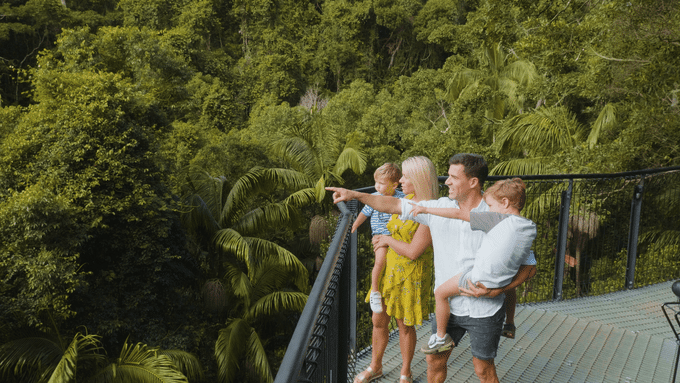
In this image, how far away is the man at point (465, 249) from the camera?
2.39 m

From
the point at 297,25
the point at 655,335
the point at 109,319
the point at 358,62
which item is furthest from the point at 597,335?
the point at 297,25

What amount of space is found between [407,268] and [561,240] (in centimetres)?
271

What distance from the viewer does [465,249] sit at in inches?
96.0

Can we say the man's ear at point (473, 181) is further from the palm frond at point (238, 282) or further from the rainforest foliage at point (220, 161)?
the palm frond at point (238, 282)

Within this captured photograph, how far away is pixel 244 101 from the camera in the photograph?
99.2ft

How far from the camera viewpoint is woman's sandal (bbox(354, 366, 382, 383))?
3.12m

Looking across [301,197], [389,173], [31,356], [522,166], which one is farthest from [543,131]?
[31,356]

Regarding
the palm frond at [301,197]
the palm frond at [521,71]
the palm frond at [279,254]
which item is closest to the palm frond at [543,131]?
the palm frond at [521,71]

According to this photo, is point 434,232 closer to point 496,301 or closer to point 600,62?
point 496,301

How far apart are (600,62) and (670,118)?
1.54 m

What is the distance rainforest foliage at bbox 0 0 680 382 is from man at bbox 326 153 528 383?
17.8 ft

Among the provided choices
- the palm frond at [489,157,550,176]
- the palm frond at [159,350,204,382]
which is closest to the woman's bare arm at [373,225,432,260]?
the palm frond at [159,350,204,382]

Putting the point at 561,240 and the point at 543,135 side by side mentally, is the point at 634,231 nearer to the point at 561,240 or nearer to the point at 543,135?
the point at 561,240

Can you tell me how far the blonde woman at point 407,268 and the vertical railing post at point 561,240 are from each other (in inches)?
96.8
